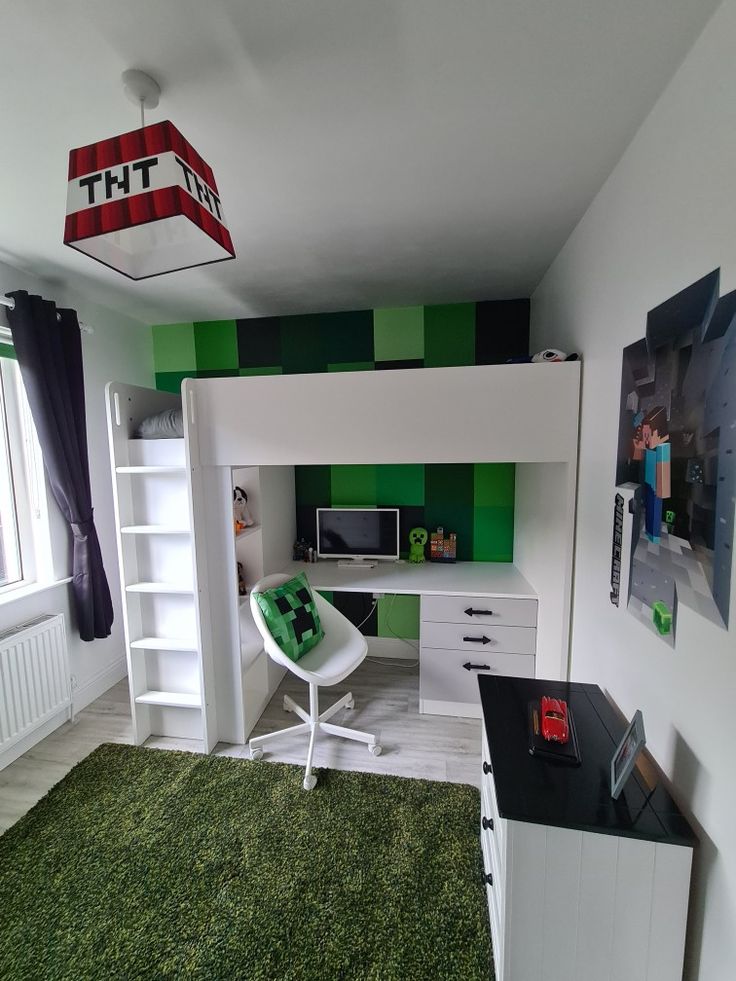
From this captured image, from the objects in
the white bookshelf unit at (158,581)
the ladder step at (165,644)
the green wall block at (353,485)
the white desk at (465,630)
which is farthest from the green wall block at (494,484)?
the ladder step at (165,644)

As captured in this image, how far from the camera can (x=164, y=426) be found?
210cm

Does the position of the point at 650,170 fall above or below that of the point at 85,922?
above

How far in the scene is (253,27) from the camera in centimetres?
92

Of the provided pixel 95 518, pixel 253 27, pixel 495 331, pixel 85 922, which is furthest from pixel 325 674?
pixel 495 331

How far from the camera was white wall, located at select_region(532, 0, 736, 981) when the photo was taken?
0.86m

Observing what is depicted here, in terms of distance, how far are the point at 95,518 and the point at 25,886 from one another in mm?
1798

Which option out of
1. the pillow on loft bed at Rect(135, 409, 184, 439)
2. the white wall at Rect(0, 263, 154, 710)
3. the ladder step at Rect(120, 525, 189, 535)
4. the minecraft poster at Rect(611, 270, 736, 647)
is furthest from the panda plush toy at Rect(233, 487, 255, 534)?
the minecraft poster at Rect(611, 270, 736, 647)

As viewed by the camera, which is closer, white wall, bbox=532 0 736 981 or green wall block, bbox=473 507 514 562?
white wall, bbox=532 0 736 981

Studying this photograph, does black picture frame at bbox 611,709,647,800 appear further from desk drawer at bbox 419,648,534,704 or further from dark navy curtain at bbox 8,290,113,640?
dark navy curtain at bbox 8,290,113,640

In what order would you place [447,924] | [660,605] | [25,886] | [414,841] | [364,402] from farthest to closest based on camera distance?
[364,402], [414,841], [25,886], [447,924], [660,605]

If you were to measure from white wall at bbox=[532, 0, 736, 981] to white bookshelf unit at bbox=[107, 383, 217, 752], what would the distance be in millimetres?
1846

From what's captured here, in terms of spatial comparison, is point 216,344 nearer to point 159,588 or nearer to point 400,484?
point 400,484

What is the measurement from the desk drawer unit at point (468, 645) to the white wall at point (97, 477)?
2.12 metres

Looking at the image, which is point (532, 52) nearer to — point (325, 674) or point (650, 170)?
point (650, 170)
